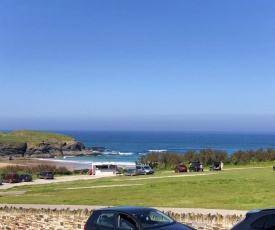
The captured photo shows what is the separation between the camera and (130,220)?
11.5 meters

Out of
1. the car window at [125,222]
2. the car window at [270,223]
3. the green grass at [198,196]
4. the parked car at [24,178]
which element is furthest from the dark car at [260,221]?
the parked car at [24,178]

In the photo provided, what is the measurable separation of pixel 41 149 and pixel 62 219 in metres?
142

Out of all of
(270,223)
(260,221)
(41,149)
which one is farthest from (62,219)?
(41,149)

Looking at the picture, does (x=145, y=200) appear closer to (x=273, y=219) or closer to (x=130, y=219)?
(x=130, y=219)

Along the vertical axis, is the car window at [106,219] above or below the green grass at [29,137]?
below

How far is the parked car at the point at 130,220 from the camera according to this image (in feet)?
37.5

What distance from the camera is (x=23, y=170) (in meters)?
77.4

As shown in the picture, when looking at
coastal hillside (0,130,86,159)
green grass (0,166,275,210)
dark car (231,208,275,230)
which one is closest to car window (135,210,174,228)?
dark car (231,208,275,230)

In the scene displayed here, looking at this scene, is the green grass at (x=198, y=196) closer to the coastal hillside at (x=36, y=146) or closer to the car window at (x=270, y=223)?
the car window at (x=270, y=223)

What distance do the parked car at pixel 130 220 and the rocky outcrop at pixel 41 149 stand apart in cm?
13585

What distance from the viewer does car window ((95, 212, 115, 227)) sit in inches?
466

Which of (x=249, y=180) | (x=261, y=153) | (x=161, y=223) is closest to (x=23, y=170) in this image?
(x=261, y=153)

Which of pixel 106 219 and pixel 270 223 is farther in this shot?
pixel 106 219

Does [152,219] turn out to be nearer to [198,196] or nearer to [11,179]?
[198,196]
